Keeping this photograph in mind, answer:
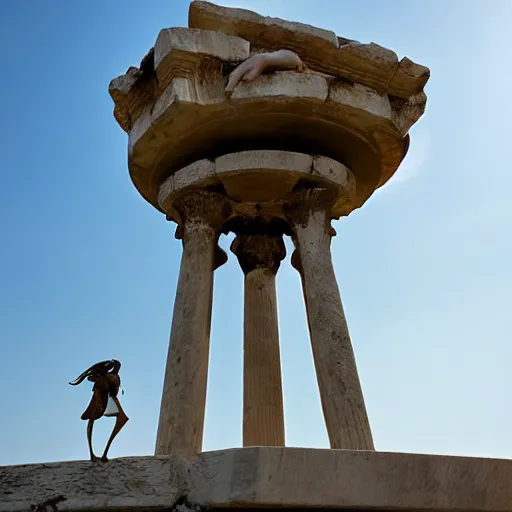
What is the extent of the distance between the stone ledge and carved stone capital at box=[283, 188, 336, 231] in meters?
5.09

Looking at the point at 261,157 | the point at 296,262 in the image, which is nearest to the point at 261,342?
the point at 296,262

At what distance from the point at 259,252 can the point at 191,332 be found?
306 centimetres

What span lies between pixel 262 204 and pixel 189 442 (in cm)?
376

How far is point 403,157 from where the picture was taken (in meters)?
9.11

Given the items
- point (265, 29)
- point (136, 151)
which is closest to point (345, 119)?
point (265, 29)

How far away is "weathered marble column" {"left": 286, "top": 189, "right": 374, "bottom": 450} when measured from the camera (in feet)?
22.7

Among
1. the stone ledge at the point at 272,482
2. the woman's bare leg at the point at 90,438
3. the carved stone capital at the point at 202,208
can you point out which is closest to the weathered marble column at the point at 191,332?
the carved stone capital at the point at 202,208

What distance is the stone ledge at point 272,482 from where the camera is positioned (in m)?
3.51

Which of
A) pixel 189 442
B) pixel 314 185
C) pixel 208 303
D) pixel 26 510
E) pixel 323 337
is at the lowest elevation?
pixel 26 510

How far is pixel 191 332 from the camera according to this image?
24.8 ft

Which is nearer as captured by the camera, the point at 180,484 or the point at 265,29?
the point at 180,484

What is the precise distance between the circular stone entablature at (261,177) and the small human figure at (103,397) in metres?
4.58

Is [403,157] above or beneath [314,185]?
above

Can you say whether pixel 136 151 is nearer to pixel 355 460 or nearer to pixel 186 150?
pixel 186 150
